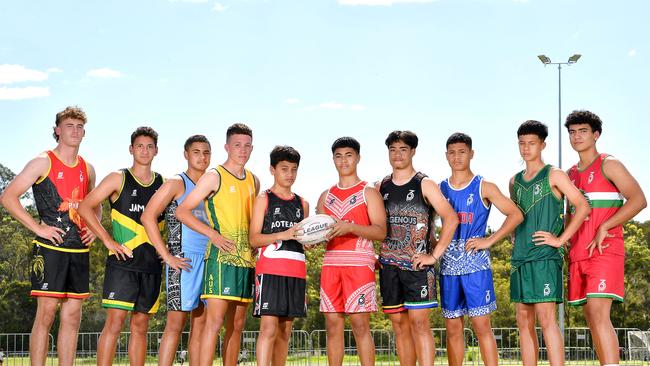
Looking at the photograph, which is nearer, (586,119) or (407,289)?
(407,289)

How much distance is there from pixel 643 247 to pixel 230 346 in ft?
110

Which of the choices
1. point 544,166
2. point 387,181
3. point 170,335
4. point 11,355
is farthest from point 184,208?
point 11,355

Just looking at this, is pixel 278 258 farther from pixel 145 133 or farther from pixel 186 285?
pixel 145 133

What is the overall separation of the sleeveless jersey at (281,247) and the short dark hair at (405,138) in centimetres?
130

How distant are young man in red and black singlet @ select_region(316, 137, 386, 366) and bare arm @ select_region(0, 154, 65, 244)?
3.17 metres

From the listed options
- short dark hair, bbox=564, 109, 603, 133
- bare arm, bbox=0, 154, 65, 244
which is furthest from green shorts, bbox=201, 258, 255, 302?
short dark hair, bbox=564, 109, 603, 133

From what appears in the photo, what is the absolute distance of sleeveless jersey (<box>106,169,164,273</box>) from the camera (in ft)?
31.0

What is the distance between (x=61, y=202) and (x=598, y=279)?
619 cm

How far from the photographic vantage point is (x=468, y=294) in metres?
9.03

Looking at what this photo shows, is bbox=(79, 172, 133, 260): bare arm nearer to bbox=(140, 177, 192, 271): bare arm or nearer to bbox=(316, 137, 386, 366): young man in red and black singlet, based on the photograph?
bbox=(140, 177, 192, 271): bare arm

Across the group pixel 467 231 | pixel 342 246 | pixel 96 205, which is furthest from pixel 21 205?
pixel 467 231

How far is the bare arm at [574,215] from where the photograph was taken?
8820 mm

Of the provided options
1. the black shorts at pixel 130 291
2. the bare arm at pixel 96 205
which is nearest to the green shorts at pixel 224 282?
the black shorts at pixel 130 291

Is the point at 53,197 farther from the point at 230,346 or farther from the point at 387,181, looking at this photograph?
the point at 387,181
